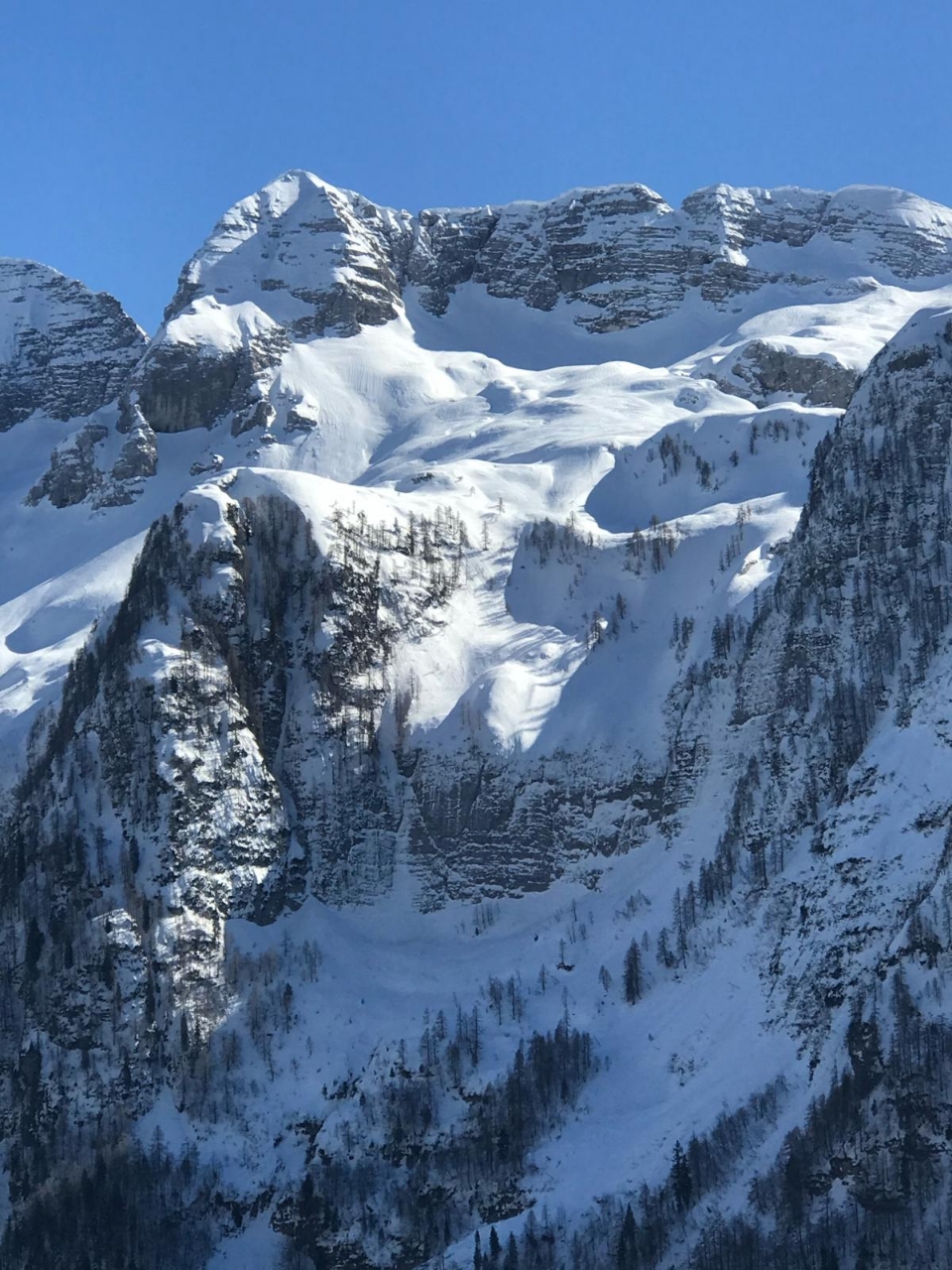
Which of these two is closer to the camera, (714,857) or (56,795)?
(714,857)

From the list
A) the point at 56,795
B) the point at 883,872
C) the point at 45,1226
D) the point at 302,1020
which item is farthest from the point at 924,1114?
the point at 56,795

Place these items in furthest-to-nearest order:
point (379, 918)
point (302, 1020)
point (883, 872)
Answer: point (379, 918)
point (302, 1020)
point (883, 872)

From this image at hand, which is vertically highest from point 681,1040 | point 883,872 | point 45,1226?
point 883,872

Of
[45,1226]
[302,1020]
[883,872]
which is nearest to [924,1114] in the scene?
[883,872]

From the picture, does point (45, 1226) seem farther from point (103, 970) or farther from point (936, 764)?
point (936, 764)

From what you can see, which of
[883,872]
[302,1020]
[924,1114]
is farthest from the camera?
[302,1020]

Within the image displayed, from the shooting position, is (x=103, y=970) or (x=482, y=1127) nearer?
(x=482, y=1127)

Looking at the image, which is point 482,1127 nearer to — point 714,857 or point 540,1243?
point 540,1243

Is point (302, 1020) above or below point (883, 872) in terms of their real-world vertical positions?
below

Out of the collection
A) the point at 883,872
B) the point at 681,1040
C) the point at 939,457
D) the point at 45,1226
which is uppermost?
the point at 939,457
